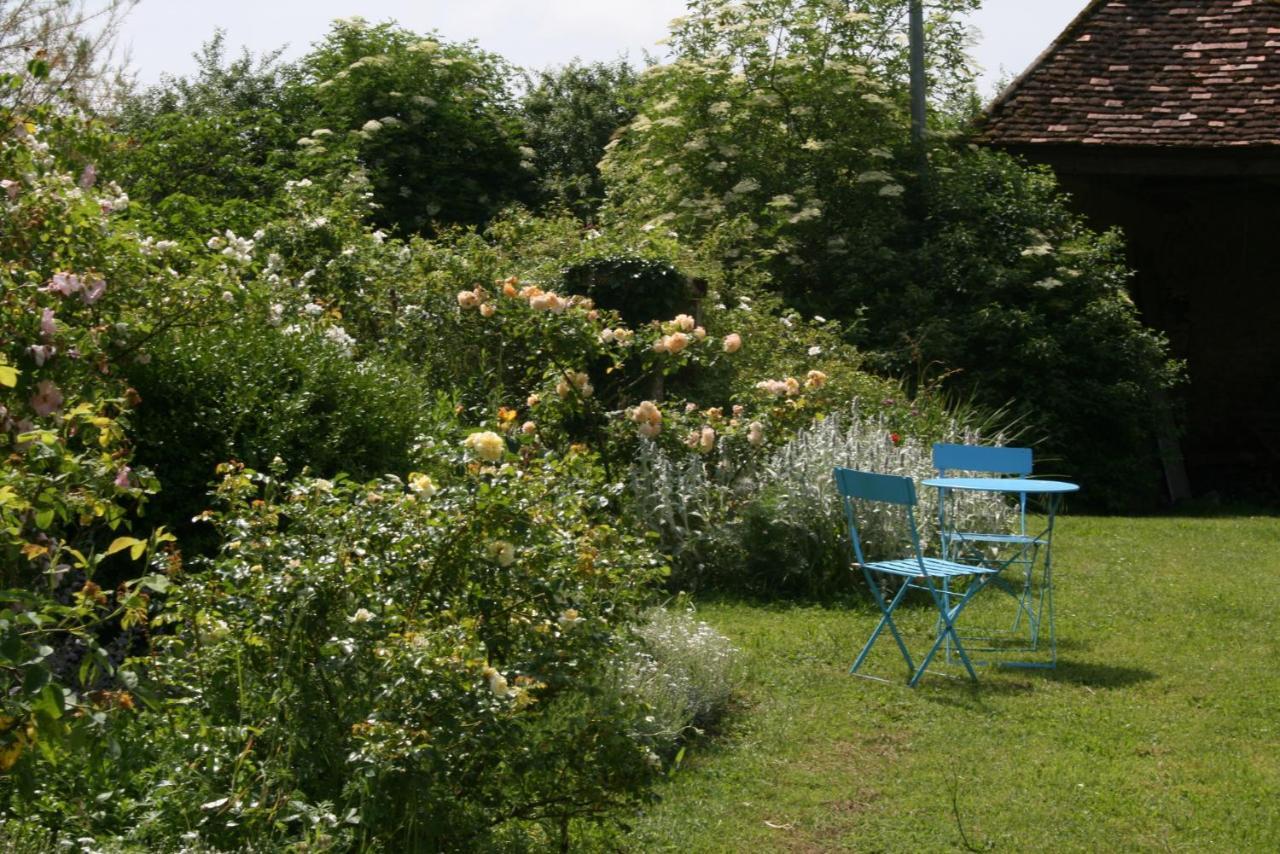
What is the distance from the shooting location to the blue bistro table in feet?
21.0

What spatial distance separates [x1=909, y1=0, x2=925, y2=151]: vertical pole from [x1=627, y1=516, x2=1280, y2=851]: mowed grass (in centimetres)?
755

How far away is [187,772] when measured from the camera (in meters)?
3.60

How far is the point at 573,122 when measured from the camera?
19.9 metres

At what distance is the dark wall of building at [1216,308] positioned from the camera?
15.0 meters

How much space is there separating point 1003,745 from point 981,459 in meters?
2.16

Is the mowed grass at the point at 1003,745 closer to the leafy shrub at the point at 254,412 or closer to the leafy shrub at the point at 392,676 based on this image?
the leafy shrub at the point at 392,676

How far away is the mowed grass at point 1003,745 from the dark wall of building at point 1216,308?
787 centimetres

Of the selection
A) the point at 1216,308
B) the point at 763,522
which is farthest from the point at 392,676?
the point at 1216,308

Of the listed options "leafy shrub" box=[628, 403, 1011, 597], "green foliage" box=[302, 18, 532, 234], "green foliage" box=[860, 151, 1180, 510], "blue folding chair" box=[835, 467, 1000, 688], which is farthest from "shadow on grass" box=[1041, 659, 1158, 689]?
"green foliage" box=[302, 18, 532, 234]

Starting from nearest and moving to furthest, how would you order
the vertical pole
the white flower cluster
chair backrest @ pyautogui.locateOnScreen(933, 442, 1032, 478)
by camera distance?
the white flower cluster, chair backrest @ pyautogui.locateOnScreen(933, 442, 1032, 478), the vertical pole

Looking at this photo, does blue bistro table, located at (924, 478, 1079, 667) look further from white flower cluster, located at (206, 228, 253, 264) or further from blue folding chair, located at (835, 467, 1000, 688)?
white flower cluster, located at (206, 228, 253, 264)

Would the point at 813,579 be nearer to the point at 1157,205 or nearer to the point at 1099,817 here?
the point at 1099,817

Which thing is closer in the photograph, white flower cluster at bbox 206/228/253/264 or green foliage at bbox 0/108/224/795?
green foliage at bbox 0/108/224/795

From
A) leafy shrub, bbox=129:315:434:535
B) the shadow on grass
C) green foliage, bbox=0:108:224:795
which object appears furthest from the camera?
the shadow on grass
